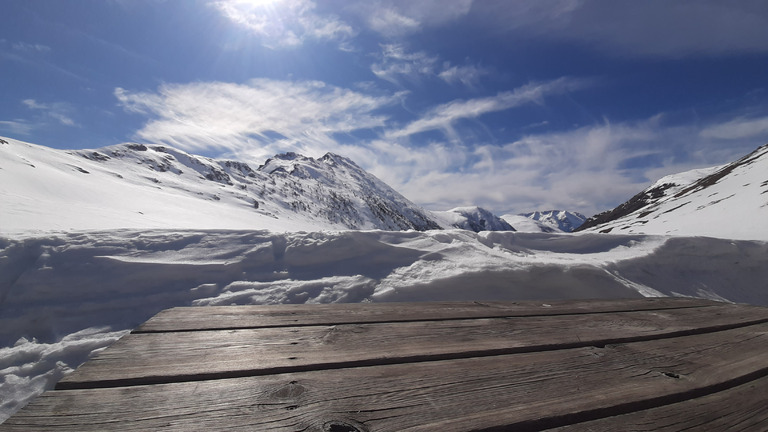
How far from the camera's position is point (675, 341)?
1610mm

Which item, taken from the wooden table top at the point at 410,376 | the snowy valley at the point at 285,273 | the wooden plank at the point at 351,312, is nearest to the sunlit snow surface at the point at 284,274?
the snowy valley at the point at 285,273

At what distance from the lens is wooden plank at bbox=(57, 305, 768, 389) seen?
1166 mm

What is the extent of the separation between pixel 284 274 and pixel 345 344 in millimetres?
2005

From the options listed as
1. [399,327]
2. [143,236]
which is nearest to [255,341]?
[399,327]

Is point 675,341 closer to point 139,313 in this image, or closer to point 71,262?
point 139,313

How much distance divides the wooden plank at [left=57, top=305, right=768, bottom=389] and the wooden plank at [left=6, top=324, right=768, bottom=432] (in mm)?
68

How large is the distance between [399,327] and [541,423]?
0.81 meters

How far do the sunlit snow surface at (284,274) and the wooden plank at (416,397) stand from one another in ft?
5.17

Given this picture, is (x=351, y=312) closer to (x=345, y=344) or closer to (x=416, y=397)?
(x=345, y=344)

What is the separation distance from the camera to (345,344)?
1.45 metres

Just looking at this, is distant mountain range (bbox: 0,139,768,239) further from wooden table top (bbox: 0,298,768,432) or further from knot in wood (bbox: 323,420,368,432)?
knot in wood (bbox: 323,420,368,432)

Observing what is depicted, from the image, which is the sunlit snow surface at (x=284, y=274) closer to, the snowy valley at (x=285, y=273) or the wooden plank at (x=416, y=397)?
the snowy valley at (x=285, y=273)

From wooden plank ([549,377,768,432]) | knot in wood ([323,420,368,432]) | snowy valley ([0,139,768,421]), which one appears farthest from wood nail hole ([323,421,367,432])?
snowy valley ([0,139,768,421])

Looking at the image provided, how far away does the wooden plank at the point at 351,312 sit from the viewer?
1679 millimetres
